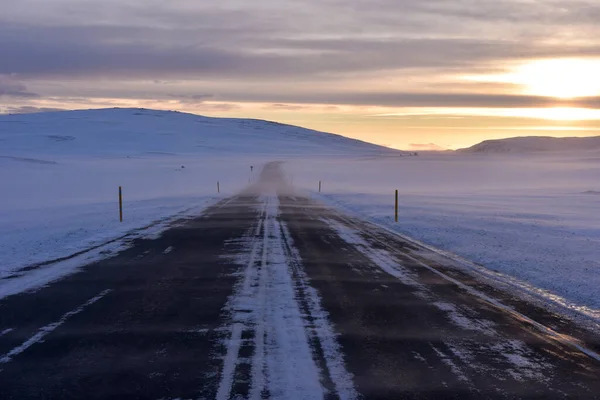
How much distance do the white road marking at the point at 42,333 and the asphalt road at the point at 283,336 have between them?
0.09ft

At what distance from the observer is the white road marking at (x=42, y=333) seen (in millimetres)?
6875

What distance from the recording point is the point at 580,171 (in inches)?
2936

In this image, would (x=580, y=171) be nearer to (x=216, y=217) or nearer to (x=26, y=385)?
(x=216, y=217)

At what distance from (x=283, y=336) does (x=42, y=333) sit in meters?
2.82

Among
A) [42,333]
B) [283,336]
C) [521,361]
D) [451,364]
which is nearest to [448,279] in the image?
[521,361]

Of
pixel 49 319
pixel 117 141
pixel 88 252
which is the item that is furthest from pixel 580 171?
pixel 117 141

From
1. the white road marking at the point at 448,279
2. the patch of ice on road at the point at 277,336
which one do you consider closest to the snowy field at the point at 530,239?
the white road marking at the point at 448,279

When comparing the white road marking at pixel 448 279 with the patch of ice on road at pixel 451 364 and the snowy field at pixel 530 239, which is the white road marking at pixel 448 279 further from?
the patch of ice on road at pixel 451 364

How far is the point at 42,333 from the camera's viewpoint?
778 centimetres

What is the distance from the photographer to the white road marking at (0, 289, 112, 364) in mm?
6875

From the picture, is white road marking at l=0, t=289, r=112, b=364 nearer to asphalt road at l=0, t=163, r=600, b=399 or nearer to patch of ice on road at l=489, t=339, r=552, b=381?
asphalt road at l=0, t=163, r=600, b=399

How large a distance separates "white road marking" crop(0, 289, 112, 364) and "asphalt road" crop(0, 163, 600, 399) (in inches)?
1.1

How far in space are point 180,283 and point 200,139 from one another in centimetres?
19108

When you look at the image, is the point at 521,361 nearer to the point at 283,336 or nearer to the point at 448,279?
the point at 283,336
